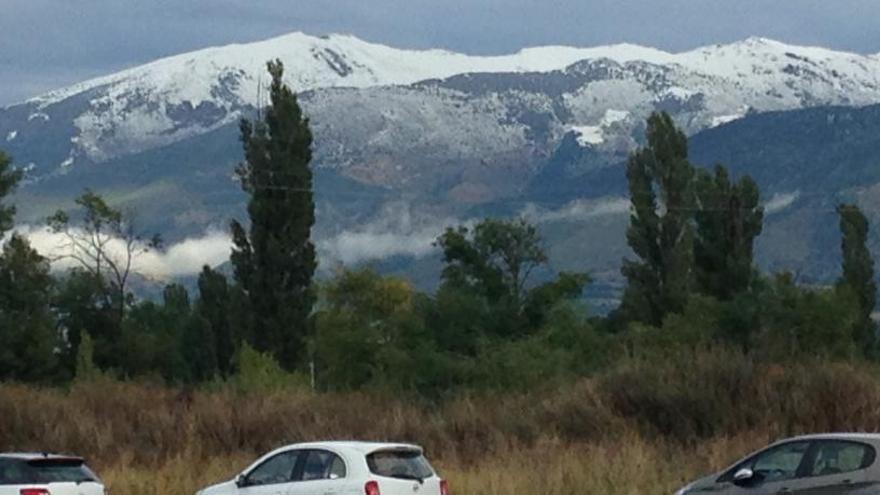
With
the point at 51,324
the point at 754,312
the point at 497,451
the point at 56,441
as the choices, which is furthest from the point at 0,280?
the point at 497,451

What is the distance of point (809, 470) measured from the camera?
1853 centimetres

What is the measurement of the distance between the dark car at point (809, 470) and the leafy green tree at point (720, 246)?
57437mm

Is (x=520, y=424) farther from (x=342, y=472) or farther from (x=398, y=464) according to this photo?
(x=342, y=472)

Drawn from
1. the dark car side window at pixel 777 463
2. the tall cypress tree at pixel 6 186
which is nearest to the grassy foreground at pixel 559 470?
the dark car side window at pixel 777 463

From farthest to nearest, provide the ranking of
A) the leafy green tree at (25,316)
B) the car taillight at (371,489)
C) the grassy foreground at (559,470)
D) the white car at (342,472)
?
the leafy green tree at (25,316) → the grassy foreground at (559,470) → the white car at (342,472) → the car taillight at (371,489)

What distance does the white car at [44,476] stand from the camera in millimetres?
21266

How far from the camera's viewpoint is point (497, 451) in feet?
99.7

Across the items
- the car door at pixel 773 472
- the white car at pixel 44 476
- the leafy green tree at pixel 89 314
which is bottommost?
the leafy green tree at pixel 89 314

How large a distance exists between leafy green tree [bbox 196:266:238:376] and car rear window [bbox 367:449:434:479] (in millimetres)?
76041

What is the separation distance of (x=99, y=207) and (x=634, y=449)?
51.9 meters

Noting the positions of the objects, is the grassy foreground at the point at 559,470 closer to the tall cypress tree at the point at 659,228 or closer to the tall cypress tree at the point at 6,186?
the tall cypress tree at the point at 659,228

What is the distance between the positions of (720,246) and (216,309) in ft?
120

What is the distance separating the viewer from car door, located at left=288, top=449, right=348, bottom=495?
20.5 m

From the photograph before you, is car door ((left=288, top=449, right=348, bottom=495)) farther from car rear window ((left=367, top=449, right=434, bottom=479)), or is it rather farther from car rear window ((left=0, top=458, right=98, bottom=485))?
car rear window ((left=0, top=458, right=98, bottom=485))
